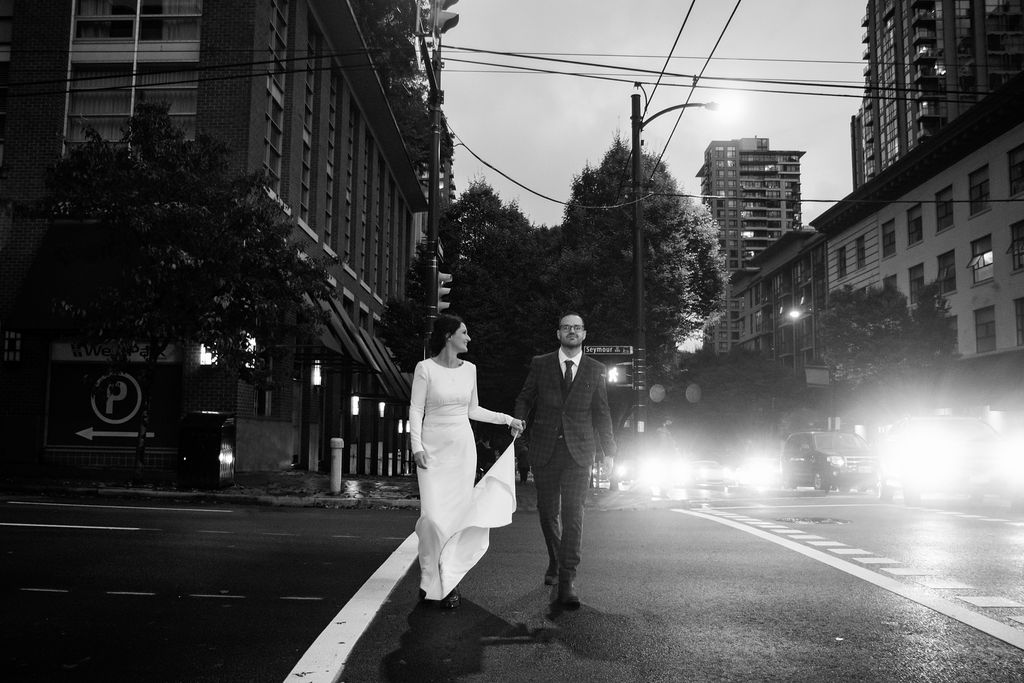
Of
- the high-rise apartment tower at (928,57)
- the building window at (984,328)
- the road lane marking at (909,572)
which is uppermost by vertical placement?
the high-rise apartment tower at (928,57)

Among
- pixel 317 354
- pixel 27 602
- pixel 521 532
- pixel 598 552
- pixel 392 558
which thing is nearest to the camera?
pixel 27 602

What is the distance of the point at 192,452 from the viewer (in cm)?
1576

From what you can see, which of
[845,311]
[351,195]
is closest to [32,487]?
[351,195]

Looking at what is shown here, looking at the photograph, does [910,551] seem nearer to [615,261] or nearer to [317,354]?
[317,354]

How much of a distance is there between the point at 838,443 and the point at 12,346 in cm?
2079

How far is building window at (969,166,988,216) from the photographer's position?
34688 millimetres

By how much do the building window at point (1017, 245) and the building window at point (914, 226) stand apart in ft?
24.8

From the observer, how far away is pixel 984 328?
1348 inches

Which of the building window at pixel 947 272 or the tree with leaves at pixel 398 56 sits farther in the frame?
the tree with leaves at pixel 398 56

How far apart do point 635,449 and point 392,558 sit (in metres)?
12.4

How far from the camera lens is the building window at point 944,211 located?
123 ft

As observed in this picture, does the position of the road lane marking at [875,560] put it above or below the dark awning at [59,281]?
below

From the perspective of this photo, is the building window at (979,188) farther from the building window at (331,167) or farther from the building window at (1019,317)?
the building window at (331,167)

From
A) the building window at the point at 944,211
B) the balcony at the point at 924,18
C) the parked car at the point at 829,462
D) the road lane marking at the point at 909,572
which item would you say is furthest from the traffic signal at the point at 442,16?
the balcony at the point at 924,18
